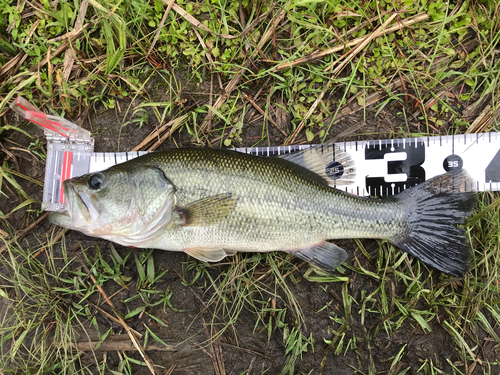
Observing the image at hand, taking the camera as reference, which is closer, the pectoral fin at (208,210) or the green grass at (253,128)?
the pectoral fin at (208,210)

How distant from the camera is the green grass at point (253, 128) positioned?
301cm

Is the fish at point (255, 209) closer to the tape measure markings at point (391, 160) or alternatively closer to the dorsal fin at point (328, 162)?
the dorsal fin at point (328, 162)

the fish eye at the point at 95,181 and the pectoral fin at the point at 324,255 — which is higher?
the fish eye at the point at 95,181

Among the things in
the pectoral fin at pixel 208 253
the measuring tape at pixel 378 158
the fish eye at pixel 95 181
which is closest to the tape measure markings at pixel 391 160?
the measuring tape at pixel 378 158

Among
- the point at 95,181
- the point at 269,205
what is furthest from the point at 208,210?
the point at 95,181

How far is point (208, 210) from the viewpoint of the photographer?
8.58 ft

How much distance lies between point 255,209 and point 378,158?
1.36 meters

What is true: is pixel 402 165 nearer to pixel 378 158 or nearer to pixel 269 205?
pixel 378 158

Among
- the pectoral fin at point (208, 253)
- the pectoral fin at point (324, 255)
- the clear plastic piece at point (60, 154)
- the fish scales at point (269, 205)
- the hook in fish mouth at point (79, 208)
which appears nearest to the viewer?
the hook in fish mouth at point (79, 208)

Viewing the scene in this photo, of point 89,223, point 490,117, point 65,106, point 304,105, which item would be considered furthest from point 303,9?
point 89,223

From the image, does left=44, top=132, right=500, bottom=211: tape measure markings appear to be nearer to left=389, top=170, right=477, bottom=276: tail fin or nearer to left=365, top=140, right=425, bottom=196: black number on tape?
left=365, top=140, right=425, bottom=196: black number on tape

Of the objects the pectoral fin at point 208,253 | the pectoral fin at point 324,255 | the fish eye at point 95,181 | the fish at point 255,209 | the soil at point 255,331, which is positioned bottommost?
the soil at point 255,331

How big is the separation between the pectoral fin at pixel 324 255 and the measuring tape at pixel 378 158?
24.4 inches

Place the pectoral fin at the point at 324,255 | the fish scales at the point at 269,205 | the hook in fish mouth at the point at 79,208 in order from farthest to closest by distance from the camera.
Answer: the pectoral fin at the point at 324,255, the fish scales at the point at 269,205, the hook in fish mouth at the point at 79,208
